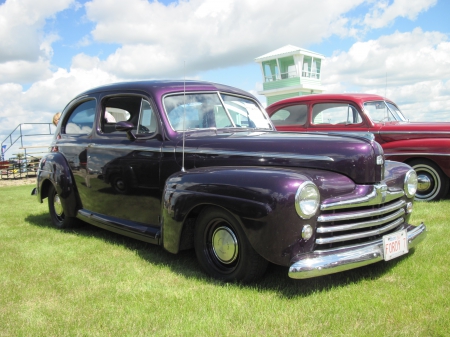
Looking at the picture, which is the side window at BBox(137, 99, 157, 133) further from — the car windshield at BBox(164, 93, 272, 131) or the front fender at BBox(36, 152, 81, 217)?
the front fender at BBox(36, 152, 81, 217)

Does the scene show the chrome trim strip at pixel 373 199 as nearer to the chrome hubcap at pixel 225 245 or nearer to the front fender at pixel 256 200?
the front fender at pixel 256 200

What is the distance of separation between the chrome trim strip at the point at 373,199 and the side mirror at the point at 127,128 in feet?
6.73

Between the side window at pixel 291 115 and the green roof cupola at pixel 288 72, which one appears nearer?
the side window at pixel 291 115

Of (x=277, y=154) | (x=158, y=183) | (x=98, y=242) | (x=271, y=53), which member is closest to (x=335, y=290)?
(x=277, y=154)

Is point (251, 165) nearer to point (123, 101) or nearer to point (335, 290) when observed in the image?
point (335, 290)

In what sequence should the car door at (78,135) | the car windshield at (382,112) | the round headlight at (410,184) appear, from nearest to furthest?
the round headlight at (410,184), the car door at (78,135), the car windshield at (382,112)

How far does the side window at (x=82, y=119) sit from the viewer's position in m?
5.17

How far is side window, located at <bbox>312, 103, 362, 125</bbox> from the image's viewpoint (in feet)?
25.5

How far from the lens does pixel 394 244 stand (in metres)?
3.41

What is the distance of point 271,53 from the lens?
1080 inches

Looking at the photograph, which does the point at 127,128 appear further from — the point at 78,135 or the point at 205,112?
the point at 78,135

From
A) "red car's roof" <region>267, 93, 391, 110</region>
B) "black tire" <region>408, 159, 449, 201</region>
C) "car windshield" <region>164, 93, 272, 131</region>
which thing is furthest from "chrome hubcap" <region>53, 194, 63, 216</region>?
"black tire" <region>408, 159, 449, 201</region>

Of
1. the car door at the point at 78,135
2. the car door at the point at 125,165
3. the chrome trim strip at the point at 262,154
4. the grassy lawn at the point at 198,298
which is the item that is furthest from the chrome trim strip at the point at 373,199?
the car door at the point at 78,135

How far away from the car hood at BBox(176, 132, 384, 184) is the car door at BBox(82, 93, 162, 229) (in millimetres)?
511
